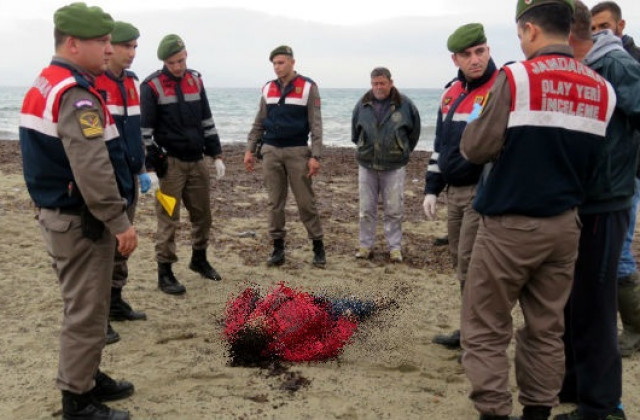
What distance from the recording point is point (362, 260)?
675 cm

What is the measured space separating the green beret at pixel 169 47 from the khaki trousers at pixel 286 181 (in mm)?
1583

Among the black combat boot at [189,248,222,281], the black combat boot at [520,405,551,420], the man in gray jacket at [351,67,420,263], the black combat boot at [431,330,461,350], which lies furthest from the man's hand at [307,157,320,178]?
the black combat boot at [520,405,551,420]

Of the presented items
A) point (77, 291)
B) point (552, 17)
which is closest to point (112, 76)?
point (77, 291)

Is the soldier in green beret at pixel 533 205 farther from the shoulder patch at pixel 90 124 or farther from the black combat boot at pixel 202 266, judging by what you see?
the black combat boot at pixel 202 266

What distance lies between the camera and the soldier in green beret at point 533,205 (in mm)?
2635

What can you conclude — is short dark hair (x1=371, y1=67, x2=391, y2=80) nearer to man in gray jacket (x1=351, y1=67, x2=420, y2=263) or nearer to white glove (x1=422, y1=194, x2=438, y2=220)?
man in gray jacket (x1=351, y1=67, x2=420, y2=263)

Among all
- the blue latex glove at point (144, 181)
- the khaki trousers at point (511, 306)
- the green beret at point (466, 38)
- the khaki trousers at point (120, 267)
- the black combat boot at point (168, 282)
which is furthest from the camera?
the black combat boot at point (168, 282)

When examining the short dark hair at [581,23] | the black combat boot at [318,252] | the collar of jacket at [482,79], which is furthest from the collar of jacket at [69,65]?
the black combat boot at [318,252]

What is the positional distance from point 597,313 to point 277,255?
400cm

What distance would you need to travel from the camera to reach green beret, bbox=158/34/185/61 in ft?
17.2

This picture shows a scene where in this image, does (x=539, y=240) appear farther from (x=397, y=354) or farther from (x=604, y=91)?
(x=397, y=354)

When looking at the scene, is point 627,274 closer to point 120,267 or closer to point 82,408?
point 82,408

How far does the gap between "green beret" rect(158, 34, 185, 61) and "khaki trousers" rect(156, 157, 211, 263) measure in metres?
0.95

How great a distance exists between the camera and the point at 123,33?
15.0 feet
